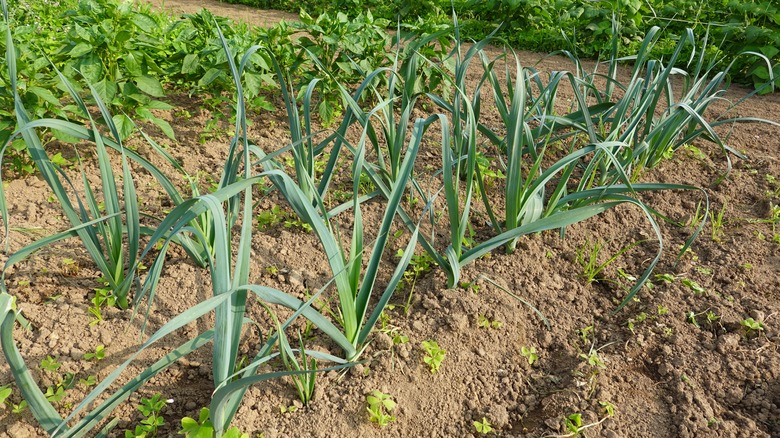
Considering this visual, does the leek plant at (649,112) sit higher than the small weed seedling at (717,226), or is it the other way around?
the leek plant at (649,112)

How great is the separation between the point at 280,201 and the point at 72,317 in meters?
0.91

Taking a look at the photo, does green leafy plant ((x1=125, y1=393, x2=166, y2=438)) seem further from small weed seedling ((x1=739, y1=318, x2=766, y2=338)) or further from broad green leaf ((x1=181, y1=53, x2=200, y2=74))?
small weed seedling ((x1=739, y1=318, x2=766, y2=338))

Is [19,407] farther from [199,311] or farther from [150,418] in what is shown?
[199,311]

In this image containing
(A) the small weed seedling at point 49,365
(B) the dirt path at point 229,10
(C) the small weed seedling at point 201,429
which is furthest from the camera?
(B) the dirt path at point 229,10

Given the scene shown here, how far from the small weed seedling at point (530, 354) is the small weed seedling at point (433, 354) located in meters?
0.26

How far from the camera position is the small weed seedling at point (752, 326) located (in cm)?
189

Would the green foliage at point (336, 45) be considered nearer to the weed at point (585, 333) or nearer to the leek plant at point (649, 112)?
the leek plant at point (649, 112)

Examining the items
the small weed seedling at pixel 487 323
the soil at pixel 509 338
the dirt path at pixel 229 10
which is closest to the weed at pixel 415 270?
the soil at pixel 509 338

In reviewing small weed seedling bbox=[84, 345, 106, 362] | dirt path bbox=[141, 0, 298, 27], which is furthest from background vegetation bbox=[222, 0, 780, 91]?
small weed seedling bbox=[84, 345, 106, 362]

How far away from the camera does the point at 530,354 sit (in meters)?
1.84

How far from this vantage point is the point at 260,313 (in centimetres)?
186

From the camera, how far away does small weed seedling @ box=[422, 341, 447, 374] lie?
173 centimetres

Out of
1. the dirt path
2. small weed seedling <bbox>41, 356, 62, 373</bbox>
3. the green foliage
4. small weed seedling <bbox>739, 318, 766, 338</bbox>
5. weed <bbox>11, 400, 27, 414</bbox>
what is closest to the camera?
weed <bbox>11, 400, 27, 414</bbox>

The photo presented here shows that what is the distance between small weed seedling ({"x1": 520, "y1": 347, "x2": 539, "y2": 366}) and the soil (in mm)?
13
